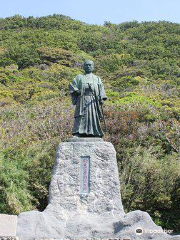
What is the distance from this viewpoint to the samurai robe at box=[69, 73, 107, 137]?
9.85 meters

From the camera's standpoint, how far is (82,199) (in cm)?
932

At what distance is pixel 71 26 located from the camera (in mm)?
52000

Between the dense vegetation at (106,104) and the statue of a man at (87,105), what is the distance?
9.42 ft

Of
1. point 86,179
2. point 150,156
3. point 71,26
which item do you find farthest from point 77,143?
point 71,26

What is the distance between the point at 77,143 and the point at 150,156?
4.32 metres

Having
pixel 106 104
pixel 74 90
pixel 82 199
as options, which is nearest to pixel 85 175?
pixel 82 199

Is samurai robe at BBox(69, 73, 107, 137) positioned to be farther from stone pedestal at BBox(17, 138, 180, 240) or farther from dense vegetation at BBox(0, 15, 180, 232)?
dense vegetation at BBox(0, 15, 180, 232)

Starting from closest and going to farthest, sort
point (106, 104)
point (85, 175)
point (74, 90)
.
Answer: point (85, 175), point (74, 90), point (106, 104)

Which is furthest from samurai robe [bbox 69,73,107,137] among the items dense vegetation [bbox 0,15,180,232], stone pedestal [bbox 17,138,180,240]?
dense vegetation [bbox 0,15,180,232]

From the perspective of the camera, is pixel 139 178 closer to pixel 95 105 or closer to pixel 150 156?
pixel 150 156

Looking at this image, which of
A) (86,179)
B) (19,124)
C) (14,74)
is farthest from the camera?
(14,74)

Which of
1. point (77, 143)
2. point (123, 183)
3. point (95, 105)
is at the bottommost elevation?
point (123, 183)

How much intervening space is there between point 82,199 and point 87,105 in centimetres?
210

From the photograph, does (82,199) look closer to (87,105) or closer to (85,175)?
(85,175)
